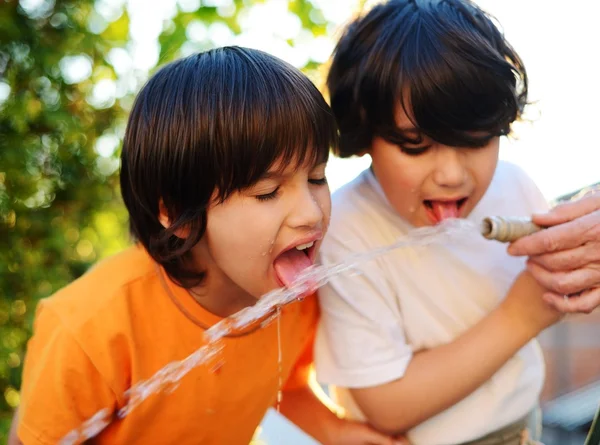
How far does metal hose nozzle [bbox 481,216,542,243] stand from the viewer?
1361 millimetres

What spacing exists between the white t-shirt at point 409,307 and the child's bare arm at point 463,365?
1.4 inches

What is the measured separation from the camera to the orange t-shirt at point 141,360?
1407mm

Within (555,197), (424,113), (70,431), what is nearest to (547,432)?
(555,197)

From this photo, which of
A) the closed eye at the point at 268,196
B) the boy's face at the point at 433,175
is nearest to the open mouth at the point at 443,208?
the boy's face at the point at 433,175

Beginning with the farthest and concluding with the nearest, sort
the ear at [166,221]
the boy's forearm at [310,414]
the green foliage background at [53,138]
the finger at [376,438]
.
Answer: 1. the green foliage background at [53,138]
2. the boy's forearm at [310,414]
3. the finger at [376,438]
4. the ear at [166,221]

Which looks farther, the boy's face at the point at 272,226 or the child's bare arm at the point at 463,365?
the child's bare arm at the point at 463,365

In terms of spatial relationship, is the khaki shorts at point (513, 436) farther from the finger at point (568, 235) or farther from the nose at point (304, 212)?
the nose at point (304, 212)

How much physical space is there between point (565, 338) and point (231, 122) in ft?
9.24

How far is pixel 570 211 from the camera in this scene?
139 cm

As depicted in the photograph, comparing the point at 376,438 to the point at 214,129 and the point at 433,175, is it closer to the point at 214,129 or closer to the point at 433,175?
the point at 433,175

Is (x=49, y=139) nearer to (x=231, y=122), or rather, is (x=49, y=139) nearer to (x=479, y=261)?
(x=231, y=122)

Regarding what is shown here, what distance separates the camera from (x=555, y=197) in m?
2.45

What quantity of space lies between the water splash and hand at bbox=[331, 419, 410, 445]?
1.07 ft

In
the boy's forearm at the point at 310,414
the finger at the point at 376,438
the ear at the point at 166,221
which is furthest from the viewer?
the boy's forearm at the point at 310,414
